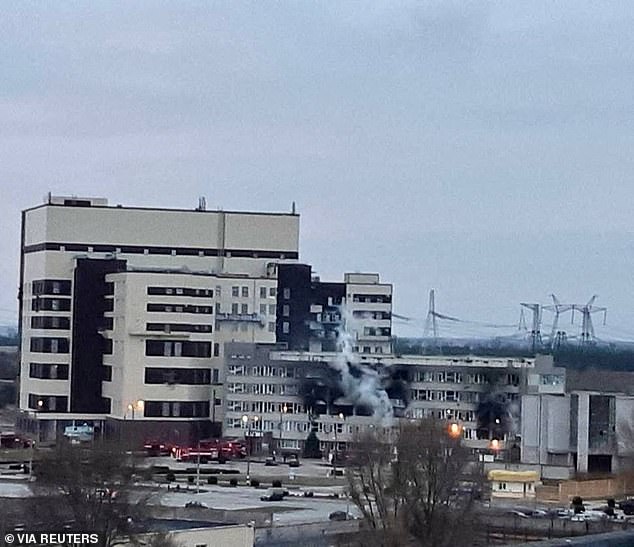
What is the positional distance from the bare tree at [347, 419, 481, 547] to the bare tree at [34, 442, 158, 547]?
231 cm

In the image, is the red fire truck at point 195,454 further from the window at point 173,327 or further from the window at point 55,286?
the window at point 55,286

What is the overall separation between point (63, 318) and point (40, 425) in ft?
7.22

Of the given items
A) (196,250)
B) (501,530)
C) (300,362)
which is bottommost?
(501,530)

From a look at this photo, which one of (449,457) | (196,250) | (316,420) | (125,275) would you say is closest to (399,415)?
(316,420)

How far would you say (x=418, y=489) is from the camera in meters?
14.8

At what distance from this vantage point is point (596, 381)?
39.8 m

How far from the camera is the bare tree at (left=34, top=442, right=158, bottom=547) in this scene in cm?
1140

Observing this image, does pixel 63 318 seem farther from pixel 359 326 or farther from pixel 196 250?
pixel 359 326

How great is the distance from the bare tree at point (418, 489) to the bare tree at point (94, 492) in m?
2.31

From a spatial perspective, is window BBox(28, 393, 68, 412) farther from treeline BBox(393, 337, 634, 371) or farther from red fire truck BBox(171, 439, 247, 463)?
treeline BBox(393, 337, 634, 371)

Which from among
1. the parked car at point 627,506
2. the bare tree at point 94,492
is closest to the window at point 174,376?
the parked car at point 627,506

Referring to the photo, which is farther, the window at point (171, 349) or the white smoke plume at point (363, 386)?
the window at point (171, 349)

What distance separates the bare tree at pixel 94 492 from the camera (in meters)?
11.4

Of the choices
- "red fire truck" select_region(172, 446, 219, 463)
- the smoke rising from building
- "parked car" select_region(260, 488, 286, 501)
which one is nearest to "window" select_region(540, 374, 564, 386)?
the smoke rising from building
